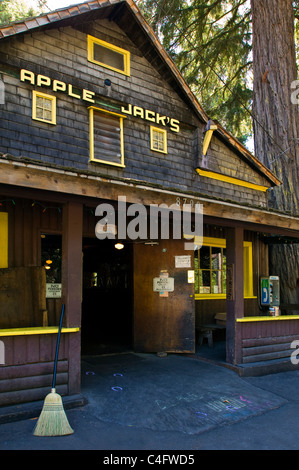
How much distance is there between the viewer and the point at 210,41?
1554cm

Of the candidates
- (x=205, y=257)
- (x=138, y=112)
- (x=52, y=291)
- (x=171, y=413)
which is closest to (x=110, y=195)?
(x=52, y=291)

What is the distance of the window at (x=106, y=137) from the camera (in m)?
8.45

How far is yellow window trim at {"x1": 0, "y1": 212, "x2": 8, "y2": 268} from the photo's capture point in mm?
6508

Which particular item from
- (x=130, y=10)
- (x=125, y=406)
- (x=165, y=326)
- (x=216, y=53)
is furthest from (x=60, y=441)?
(x=216, y=53)

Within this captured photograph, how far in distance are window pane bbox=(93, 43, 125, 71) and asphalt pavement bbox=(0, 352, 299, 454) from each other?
6.52 m

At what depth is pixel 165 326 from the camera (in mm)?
8180

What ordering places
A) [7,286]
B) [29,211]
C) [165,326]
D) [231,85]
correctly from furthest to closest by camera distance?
[231,85]
[165,326]
[29,211]
[7,286]

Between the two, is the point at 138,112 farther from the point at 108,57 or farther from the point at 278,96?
the point at 278,96

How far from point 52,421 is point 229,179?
871cm

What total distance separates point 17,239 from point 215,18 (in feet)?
44.8

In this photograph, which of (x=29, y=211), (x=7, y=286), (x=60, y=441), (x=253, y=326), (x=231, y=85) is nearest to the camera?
→ (x=60, y=441)

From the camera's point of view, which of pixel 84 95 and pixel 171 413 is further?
pixel 84 95

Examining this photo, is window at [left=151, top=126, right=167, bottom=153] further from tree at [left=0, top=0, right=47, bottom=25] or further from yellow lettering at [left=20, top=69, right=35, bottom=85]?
tree at [left=0, top=0, right=47, bottom=25]

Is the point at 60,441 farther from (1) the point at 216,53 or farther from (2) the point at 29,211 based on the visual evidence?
(1) the point at 216,53
